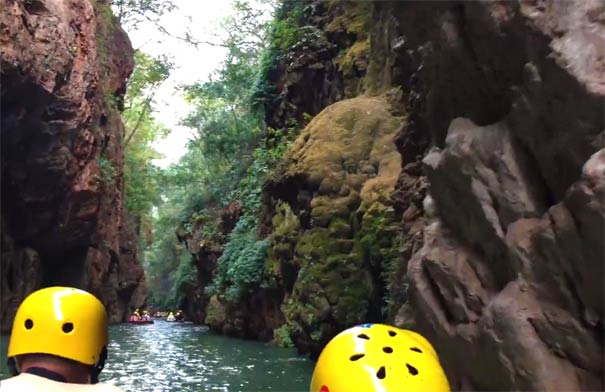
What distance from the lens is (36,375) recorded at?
5.80ft

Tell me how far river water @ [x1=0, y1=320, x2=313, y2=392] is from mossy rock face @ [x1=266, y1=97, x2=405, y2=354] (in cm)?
106

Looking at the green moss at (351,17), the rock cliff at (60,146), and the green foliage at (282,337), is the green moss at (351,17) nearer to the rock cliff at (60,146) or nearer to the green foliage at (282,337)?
the rock cliff at (60,146)

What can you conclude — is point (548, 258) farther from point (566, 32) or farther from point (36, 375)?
point (36, 375)

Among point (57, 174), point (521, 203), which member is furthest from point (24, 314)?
point (57, 174)

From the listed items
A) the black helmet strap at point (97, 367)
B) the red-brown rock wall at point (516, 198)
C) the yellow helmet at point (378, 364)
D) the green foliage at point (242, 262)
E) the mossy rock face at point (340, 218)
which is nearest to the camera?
the yellow helmet at point (378, 364)

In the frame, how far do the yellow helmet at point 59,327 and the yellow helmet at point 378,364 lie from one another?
65 cm

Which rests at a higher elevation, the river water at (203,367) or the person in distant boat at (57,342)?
the person in distant boat at (57,342)

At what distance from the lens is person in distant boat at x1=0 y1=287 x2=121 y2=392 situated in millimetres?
1784

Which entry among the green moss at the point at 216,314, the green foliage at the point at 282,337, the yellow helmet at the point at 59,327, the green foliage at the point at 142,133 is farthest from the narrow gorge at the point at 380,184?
the yellow helmet at the point at 59,327

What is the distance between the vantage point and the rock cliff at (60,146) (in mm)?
15148

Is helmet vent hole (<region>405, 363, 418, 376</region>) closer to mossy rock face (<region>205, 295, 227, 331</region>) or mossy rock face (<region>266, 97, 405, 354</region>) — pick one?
mossy rock face (<region>266, 97, 405, 354</region>)

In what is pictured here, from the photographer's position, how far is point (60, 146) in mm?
18188

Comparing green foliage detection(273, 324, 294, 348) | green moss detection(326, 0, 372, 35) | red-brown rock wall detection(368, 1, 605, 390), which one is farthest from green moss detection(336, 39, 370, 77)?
red-brown rock wall detection(368, 1, 605, 390)

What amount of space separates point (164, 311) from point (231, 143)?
20918 millimetres
